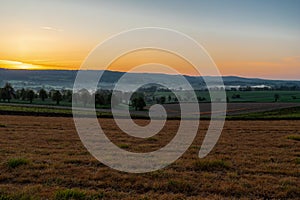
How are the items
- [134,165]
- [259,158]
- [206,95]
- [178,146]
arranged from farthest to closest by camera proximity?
[206,95] < [178,146] < [259,158] < [134,165]

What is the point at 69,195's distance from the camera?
8281 mm

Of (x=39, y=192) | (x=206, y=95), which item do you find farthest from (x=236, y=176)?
(x=206, y=95)

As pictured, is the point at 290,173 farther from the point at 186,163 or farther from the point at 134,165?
the point at 134,165

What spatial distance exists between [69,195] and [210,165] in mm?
6293

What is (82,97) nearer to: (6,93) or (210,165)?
(6,93)

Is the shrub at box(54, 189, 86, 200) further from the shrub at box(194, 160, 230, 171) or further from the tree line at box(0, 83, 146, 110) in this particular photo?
the tree line at box(0, 83, 146, 110)

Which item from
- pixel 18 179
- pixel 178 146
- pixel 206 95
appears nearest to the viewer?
pixel 18 179

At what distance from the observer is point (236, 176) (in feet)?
36.4

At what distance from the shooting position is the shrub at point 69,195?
8.14m

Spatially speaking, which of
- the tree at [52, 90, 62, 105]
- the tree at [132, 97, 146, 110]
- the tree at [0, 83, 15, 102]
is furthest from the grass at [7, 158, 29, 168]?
the tree at [0, 83, 15, 102]

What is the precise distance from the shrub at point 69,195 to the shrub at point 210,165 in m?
5.47

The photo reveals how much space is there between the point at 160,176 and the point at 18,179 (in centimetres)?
470

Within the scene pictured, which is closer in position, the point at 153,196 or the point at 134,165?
the point at 153,196

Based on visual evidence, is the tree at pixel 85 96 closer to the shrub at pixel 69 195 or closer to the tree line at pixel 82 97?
the tree line at pixel 82 97
